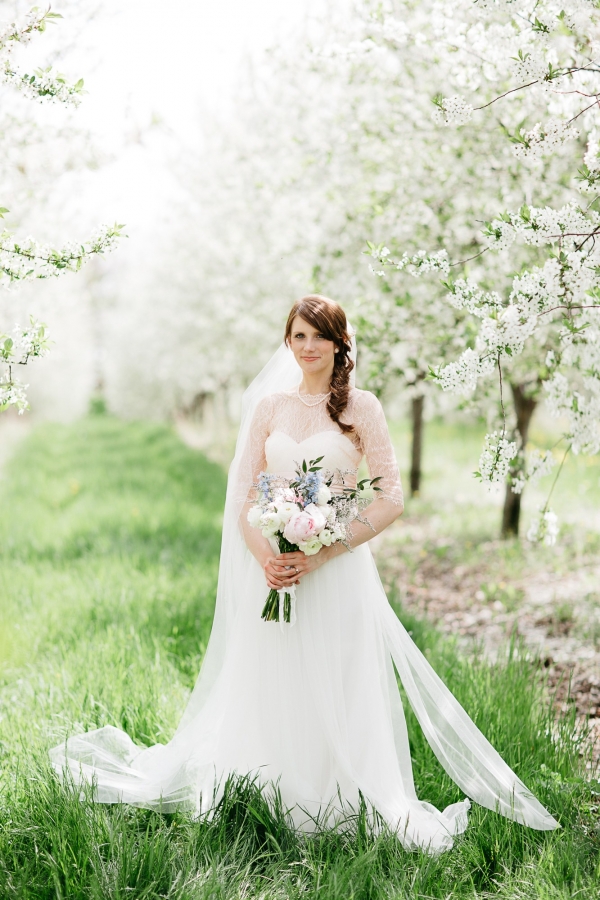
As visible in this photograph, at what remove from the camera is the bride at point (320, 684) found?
3.28 meters

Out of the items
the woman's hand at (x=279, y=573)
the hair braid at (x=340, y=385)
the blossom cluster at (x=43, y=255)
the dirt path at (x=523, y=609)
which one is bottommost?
the dirt path at (x=523, y=609)

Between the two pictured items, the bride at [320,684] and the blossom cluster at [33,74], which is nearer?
the blossom cluster at [33,74]

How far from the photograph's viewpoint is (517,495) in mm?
9125

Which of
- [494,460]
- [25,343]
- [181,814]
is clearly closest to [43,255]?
[25,343]

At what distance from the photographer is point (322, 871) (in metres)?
2.87

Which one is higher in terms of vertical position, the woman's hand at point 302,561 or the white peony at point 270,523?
the white peony at point 270,523

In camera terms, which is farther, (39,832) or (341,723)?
(341,723)

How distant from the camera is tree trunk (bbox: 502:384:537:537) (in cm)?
907

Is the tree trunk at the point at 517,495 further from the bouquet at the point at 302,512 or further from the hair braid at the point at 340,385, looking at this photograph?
the bouquet at the point at 302,512

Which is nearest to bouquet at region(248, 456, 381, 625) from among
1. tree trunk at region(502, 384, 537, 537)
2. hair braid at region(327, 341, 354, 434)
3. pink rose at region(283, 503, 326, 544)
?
pink rose at region(283, 503, 326, 544)

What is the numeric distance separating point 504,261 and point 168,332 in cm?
1855

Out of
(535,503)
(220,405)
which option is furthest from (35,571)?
(220,405)

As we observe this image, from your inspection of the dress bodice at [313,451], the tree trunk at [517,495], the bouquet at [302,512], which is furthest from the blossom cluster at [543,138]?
the tree trunk at [517,495]

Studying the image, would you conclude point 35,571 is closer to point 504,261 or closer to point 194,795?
point 194,795
